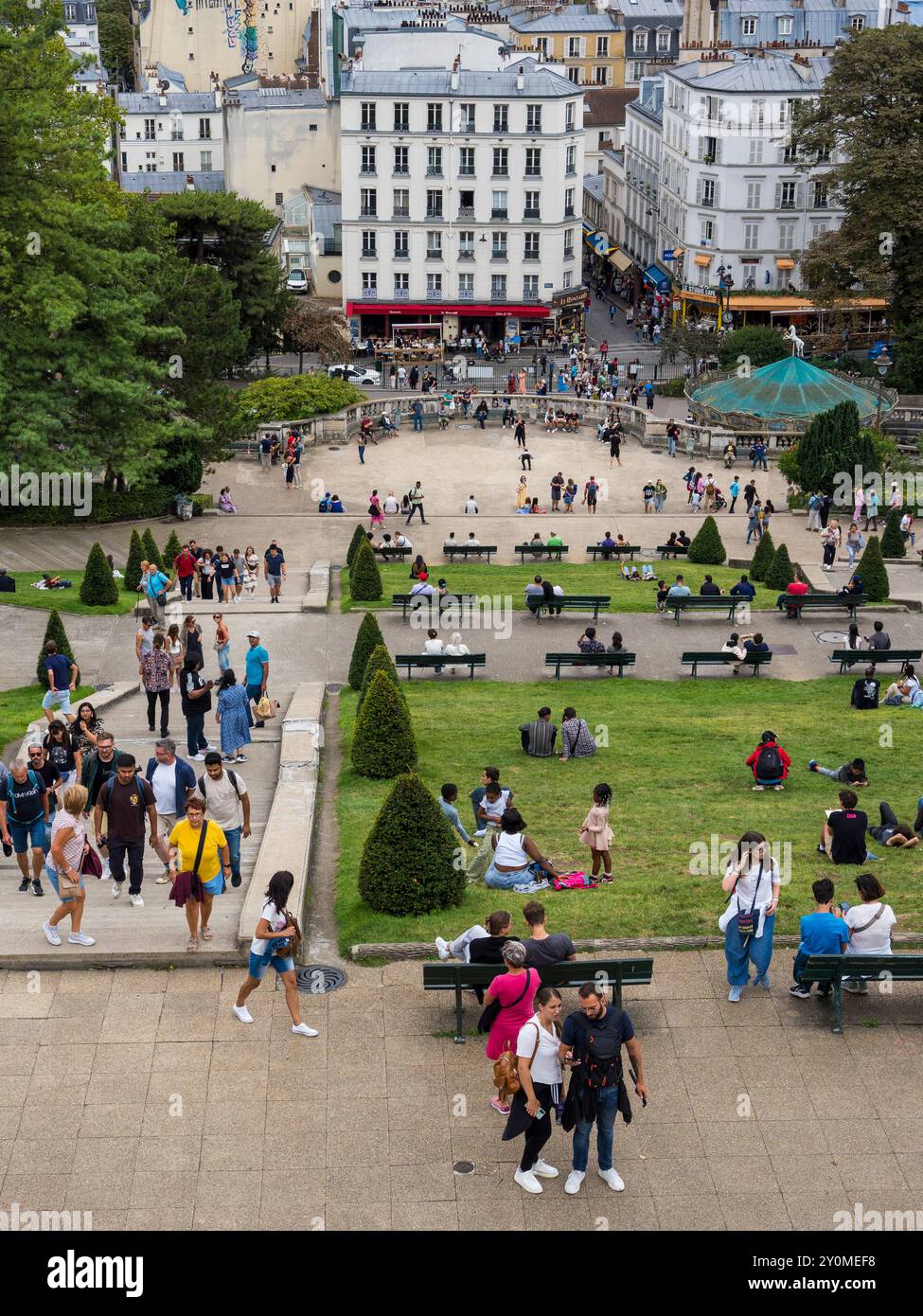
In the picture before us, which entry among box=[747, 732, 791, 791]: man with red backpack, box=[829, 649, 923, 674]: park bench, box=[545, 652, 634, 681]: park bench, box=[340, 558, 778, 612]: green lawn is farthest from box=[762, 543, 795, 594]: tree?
box=[747, 732, 791, 791]: man with red backpack

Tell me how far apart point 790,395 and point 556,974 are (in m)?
50.9

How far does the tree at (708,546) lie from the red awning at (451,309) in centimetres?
4677

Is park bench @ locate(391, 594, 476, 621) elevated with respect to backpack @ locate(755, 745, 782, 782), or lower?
lower

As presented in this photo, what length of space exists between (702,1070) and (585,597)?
20909mm

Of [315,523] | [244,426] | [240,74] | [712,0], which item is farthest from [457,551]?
[240,74]

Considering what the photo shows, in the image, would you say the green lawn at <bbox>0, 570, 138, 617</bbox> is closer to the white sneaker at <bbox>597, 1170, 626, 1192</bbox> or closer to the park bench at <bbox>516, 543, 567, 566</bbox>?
the park bench at <bbox>516, 543, 567, 566</bbox>

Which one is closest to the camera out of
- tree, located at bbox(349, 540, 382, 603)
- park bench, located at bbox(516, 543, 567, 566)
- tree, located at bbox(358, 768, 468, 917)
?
tree, located at bbox(358, 768, 468, 917)

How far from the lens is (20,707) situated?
28.5 meters

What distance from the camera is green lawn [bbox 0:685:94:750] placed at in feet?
86.6

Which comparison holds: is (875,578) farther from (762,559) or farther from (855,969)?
(855,969)

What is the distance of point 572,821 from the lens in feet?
72.2

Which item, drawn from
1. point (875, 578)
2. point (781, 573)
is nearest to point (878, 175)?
point (781, 573)

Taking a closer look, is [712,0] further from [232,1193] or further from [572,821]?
[232,1193]

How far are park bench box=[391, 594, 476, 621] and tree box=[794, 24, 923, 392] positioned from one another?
39.1 meters
